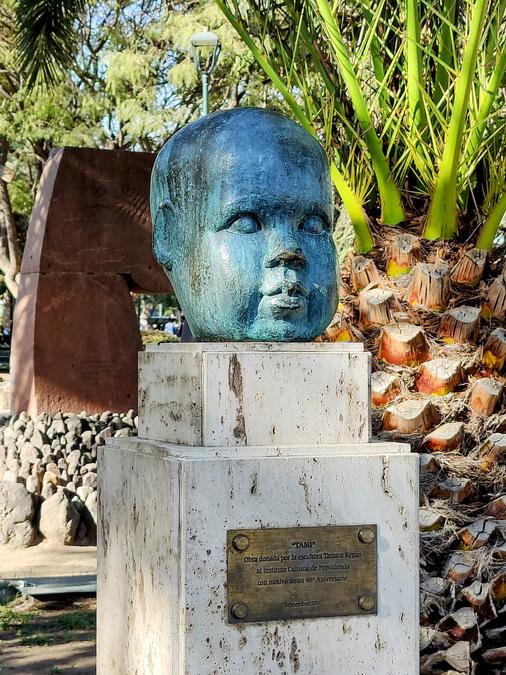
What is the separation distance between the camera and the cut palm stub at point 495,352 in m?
5.48

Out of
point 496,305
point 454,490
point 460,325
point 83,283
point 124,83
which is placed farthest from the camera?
point 124,83

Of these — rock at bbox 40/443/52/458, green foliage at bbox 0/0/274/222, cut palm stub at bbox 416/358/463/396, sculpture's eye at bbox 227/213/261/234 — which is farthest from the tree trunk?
sculpture's eye at bbox 227/213/261/234

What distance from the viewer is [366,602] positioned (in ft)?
12.2

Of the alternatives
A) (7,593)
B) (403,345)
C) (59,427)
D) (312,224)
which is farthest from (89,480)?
(312,224)

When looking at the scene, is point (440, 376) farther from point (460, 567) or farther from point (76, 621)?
point (76, 621)

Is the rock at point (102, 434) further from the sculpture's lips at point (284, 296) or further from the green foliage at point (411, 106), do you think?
the sculpture's lips at point (284, 296)

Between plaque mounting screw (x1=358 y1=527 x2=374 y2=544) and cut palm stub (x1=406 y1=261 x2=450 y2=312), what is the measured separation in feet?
6.87

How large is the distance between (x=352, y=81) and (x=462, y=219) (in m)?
0.95

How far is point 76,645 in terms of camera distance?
21.5 ft

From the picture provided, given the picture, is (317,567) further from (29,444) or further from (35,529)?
(29,444)

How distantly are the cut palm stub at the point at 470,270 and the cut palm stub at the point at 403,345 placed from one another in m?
0.41

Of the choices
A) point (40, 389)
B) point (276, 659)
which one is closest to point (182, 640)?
point (276, 659)

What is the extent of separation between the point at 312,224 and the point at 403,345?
5.26ft

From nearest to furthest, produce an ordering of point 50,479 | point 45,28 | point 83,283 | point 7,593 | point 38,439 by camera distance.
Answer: point 7,593, point 50,479, point 38,439, point 83,283, point 45,28
